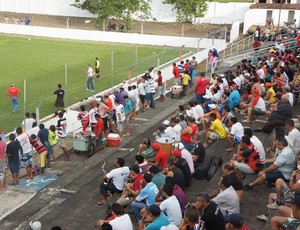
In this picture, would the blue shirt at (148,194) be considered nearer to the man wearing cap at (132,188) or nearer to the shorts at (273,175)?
the man wearing cap at (132,188)

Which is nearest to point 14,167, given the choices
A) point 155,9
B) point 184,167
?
point 184,167

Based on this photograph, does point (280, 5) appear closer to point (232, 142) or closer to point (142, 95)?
point (142, 95)

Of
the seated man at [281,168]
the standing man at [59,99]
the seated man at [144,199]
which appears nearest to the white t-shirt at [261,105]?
the seated man at [281,168]

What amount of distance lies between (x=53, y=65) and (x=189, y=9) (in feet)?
72.8

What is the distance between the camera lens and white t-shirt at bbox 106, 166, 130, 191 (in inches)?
425

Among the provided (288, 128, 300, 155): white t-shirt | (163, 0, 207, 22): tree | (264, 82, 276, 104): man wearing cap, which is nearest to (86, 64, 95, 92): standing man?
(264, 82, 276, 104): man wearing cap

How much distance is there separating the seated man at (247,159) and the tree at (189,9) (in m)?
41.1

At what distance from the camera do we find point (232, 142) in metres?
13.5

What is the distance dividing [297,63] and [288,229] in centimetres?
1592

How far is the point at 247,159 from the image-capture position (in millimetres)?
10742

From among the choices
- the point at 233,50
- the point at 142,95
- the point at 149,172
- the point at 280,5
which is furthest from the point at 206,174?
the point at 280,5

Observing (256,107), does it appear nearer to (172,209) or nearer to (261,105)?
(261,105)

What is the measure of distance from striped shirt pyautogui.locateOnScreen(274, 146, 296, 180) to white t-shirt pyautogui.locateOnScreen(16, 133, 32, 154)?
7507 mm

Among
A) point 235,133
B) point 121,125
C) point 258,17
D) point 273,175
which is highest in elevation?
point 258,17
